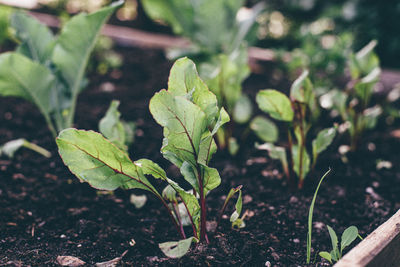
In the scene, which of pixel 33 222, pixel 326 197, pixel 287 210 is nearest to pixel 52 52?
pixel 33 222

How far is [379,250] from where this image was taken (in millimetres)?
849

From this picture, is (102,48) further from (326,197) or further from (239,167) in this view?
(326,197)

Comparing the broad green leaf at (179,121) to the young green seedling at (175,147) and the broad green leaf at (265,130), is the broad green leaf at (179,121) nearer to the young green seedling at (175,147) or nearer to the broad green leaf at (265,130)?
the young green seedling at (175,147)

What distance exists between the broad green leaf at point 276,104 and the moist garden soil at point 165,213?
31 centimetres

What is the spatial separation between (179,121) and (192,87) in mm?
100

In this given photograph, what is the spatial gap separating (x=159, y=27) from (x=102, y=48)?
1.41 meters

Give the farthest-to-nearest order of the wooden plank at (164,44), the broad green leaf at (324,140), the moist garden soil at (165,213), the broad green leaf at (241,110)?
the wooden plank at (164,44) < the broad green leaf at (241,110) < the broad green leaf at (324,140) < the moist garden soil at (165,213)

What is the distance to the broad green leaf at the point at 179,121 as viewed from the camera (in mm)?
843

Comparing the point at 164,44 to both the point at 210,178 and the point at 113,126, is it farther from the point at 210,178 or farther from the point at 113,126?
the point at 210,178

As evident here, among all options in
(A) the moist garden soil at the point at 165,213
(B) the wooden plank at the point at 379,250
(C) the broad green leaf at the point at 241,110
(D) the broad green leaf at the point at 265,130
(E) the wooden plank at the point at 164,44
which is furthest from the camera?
(E) the wooden plank at the point at 164,44

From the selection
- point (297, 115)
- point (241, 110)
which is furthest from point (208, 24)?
point (297, 115)

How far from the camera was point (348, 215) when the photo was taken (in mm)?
1234

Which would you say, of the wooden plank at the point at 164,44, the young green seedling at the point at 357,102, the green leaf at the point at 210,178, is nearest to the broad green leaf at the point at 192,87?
the green leaf at the point at 210,178

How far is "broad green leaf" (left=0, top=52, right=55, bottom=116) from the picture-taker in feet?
4.31
